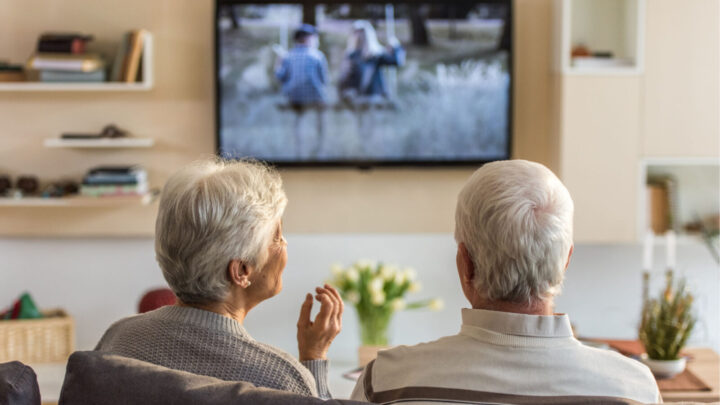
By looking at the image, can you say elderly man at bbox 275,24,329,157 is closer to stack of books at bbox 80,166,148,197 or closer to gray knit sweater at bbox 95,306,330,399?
stack of books at bbox 80,166,148,197

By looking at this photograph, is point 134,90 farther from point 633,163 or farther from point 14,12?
point 633,163

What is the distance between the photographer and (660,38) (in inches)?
137

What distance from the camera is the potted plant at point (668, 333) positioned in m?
2.55

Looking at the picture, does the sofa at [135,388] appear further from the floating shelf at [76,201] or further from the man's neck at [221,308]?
the floating shelf at [76,201]

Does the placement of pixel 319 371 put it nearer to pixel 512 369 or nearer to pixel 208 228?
pixel 208 228

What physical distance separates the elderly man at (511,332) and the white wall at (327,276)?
233cm

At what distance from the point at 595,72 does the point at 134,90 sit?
2.02 m

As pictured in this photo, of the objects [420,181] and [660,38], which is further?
[420,181]

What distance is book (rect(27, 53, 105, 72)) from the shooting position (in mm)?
3445

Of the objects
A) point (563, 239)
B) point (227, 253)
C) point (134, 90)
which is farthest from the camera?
point (134, 90)

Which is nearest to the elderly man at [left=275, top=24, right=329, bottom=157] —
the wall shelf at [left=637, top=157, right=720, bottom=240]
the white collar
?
the wall shelf at [left=637, top=157, right=720, bottom=240]

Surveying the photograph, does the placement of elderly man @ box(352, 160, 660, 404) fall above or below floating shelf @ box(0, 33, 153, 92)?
below

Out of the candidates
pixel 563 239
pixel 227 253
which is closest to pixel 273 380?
pixel 227 253

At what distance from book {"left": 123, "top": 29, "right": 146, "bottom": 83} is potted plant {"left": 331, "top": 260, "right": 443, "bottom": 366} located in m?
1.20
